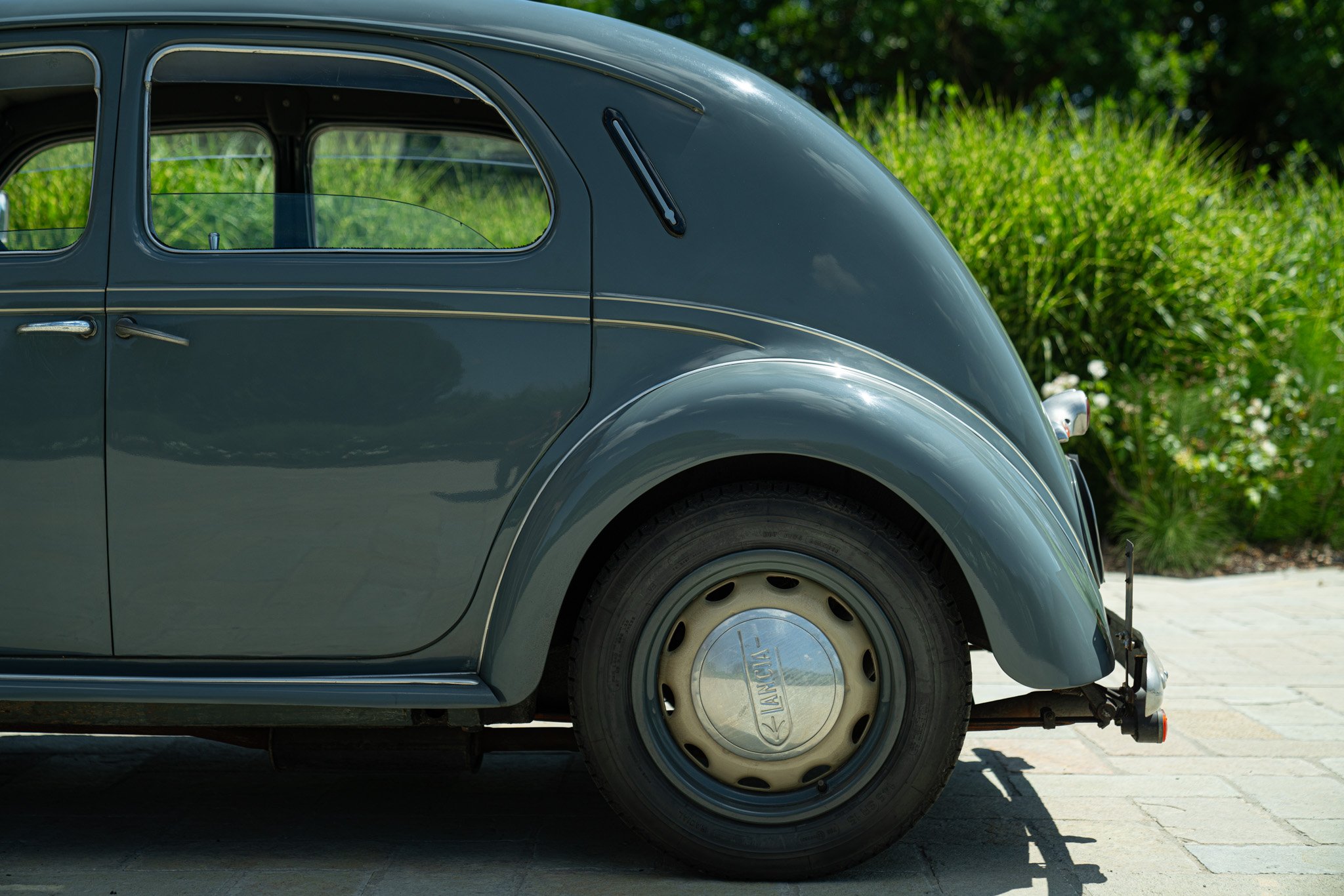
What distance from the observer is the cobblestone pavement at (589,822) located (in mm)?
2523

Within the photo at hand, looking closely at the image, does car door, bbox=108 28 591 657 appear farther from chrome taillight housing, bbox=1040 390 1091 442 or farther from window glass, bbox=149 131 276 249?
chrome taillight housing, bbox=1040 390 1091 442

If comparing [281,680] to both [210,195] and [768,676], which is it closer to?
[768,676]

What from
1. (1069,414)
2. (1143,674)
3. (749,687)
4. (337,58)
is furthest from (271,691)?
(1069,414)

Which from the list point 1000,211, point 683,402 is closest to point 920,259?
point 683,402

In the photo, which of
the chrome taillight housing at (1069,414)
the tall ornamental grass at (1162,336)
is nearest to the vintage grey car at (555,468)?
the chrome taillight housing at (1069,414)

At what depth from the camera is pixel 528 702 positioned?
8.43 ft

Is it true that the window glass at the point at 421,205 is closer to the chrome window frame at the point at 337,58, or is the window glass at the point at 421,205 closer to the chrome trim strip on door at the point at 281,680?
the chrome window frame at the point at 337,58

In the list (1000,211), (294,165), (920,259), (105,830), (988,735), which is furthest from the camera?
(1000,211)

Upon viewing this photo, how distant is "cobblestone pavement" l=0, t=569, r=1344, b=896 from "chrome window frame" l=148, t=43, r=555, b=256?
1.36m

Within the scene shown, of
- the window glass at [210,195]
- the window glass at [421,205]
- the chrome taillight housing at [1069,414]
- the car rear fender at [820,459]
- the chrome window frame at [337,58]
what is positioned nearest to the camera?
the car rear fender at [820,459]

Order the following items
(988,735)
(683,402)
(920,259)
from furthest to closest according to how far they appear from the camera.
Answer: (988,735) → (920,259) → (683,402)

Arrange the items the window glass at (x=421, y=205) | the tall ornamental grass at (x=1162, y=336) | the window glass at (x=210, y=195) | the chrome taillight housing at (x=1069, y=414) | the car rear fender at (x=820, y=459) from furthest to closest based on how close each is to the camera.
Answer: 1. the tall ornamental grass at (x=1162, y=336)
2. the chrome taillight housing at (x=1069, y=414)
3. the window glass at (x=421, y=205)
4. the window glass at (x=210, y=195)
5. the car rear fender at (x=820, y=459)

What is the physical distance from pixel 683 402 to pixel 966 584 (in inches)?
30.8

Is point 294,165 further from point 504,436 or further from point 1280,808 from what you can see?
point 1280,808
